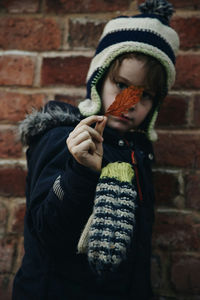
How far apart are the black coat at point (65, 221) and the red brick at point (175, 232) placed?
0.13 metres

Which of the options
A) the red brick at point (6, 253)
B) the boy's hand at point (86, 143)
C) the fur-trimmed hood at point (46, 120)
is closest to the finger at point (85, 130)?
the boy's hand at point (86, 143)

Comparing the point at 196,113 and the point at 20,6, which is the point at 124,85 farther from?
the point at 20,6

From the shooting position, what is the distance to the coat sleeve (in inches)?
19.4

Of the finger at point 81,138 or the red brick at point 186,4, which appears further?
the red brick at point 186,4

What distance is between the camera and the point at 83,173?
490 mm

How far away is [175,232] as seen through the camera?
85 centimetres

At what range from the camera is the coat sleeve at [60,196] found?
0.49 metres

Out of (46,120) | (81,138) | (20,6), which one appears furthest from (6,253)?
(20,6)

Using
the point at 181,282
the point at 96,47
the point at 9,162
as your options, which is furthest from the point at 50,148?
the point at 181,282

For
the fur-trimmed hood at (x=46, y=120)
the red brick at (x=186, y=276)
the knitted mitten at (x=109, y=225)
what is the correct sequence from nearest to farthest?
the knitted mitten at (x=109, y=225) < the fur-trimmed hood at (x=46, y=120) < the red brick at (x=186, y=276)

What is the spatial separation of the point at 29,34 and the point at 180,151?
600 millimetres

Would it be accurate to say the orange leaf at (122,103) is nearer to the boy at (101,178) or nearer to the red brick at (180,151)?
the boy at (101,178)

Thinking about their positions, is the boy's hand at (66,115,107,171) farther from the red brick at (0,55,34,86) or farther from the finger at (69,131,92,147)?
the red brick at (0,55,34,86)

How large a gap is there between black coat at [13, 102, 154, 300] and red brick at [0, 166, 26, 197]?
0.14 meters
